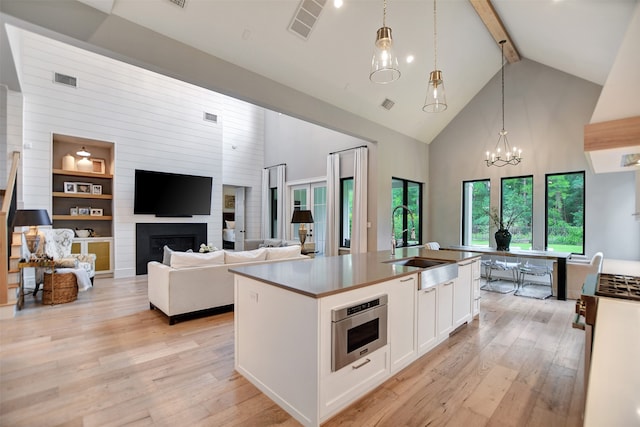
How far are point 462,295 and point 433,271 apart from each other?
3.27 ft

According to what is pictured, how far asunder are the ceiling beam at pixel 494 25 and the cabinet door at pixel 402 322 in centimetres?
432

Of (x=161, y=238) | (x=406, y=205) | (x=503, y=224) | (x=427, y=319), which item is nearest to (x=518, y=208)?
(x=503, y=224)

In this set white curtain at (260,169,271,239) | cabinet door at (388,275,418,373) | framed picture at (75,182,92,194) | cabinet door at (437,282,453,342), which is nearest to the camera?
cabinet door at (388,275,418,373)

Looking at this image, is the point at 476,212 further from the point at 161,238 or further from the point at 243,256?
the point at 161,238

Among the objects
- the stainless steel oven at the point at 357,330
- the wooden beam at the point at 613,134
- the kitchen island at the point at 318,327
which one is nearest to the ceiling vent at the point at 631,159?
the wooden beam at the point at 613,134

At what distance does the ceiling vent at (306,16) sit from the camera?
134 inches

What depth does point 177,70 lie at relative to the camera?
323cm

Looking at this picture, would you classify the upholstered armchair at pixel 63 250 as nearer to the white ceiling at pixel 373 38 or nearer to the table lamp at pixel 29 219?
the table lamp at pixel 29 219

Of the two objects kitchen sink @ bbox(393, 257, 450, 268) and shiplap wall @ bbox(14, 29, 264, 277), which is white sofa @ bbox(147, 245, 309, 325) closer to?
kitchen sink @ bbox(393, 257, 450, 268)

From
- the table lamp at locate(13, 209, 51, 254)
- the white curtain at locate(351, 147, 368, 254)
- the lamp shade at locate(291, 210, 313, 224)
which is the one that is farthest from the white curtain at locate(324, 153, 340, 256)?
the table lamp at locate(13, 209, 51, 254)

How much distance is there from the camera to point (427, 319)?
110 inches

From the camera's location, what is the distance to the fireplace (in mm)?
6594

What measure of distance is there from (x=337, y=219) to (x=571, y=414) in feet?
16.5

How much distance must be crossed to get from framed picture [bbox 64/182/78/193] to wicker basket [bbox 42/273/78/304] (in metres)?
2.53
